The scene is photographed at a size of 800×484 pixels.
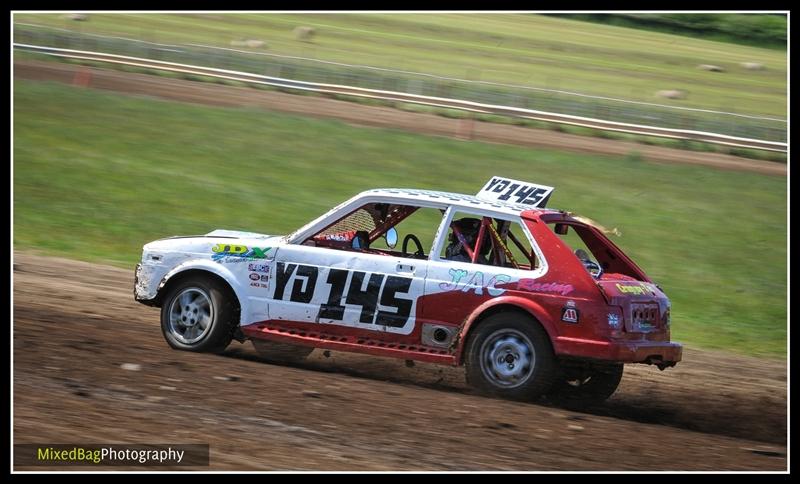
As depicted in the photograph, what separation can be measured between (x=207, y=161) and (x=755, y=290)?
35.8 ft

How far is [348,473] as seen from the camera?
6.27m

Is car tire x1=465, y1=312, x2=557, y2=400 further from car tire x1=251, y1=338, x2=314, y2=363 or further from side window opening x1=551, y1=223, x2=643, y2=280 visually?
car tire x1=251, y1=338, x2=314, y2=363

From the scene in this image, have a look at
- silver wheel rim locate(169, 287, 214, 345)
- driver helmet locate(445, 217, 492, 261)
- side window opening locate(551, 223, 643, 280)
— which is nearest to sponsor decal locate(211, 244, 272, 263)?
silver wheel rim locate(169, 287, 214, 345)

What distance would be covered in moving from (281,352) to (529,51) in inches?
862

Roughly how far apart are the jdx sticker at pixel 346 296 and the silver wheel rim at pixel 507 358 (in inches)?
27.0

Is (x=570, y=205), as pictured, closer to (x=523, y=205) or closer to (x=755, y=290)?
(x=755, y=290)

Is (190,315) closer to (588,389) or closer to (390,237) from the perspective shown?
(390,237)

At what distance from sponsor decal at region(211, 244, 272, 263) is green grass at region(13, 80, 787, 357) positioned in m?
6.14

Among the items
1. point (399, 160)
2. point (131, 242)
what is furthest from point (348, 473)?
point (399, 160)

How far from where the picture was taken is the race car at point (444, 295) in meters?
8.24

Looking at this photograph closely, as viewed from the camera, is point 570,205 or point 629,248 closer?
point 629,248

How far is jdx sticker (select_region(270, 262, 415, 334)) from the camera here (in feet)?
28.3

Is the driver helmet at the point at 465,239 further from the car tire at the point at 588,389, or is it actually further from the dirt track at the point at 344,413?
the car tire at the point at 588,389

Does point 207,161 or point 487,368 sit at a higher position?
point 207,161
